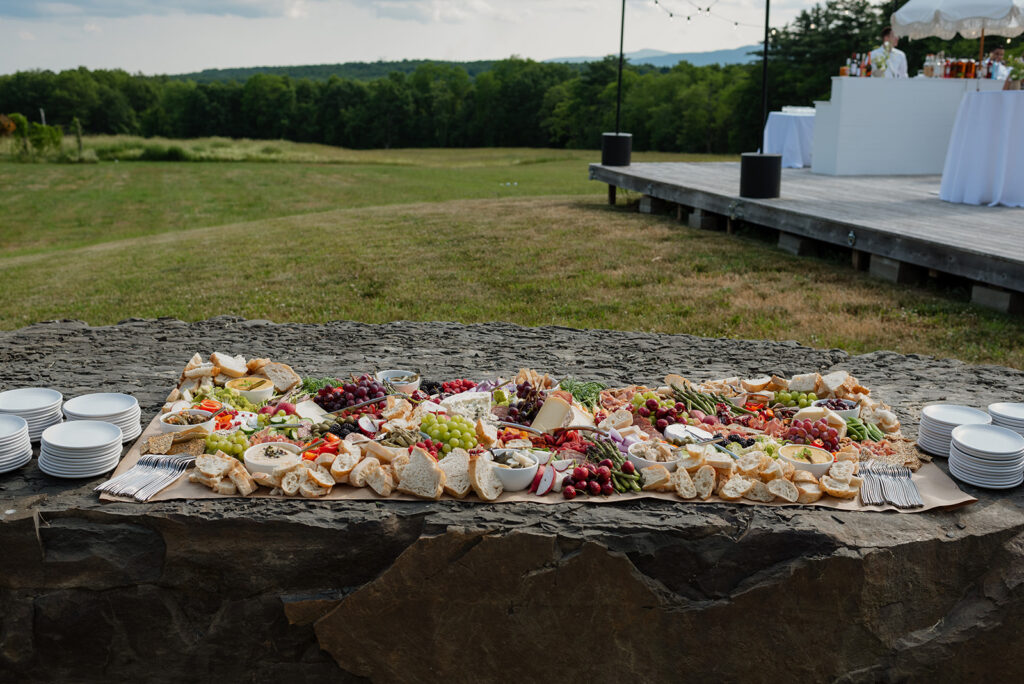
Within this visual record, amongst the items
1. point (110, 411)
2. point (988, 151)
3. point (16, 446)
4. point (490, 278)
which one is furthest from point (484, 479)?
point (988, 151)

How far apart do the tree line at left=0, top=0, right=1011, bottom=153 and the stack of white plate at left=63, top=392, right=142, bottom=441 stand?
4369 cm

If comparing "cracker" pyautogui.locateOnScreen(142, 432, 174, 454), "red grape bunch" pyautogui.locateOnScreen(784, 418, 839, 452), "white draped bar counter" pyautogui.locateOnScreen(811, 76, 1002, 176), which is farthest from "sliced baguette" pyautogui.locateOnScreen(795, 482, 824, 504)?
"white draped bar counter" pyautogui.locateOnScreen(811, 76, 1002, 176)

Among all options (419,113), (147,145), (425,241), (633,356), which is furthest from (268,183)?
(419,113)

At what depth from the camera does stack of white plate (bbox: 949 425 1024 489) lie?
115 inches

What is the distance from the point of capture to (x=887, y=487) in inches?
115

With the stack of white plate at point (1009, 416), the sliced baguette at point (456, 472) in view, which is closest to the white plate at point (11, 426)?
the sliced baguette at point (456, 472)

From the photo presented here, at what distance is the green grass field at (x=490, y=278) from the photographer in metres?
6.75

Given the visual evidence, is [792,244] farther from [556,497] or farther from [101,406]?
[101,406]

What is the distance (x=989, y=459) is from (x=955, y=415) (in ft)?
1.40

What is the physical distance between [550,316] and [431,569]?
4.91m

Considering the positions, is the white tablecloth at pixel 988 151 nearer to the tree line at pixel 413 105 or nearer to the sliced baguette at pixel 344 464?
the sliced baguette at pixel 344 464

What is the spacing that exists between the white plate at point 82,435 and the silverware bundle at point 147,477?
0.44ft

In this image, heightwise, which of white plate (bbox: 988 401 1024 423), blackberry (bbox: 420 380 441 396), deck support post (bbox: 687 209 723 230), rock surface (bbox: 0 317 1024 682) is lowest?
rock surface (bbox: 0 317 1024 682)

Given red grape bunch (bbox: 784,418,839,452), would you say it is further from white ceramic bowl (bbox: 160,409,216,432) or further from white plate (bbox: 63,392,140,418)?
white plate (bbox: 63,392,140,418)
